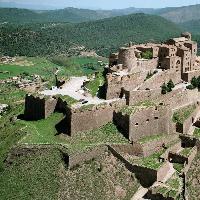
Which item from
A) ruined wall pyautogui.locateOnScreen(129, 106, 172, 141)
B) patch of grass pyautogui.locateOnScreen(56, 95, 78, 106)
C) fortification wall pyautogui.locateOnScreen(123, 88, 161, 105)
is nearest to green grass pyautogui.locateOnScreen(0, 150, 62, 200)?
patch of grass pyautogui.locateOnScreen(56, 95, 78, 106)

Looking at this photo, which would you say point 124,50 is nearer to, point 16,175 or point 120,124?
point 120,124

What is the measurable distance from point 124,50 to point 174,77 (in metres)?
7.57

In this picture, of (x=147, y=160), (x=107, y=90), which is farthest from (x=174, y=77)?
(x=147, y=160)

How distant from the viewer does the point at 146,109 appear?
54219mm

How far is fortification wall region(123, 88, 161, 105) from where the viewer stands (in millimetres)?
57344

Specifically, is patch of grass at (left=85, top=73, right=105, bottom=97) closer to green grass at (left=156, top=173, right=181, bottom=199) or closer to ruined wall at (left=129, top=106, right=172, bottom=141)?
ruined wall at (left=129, top=106, right=172, bottom=141)

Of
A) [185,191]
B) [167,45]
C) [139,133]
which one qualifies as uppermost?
[167,45]

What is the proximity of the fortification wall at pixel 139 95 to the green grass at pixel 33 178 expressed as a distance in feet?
37.1

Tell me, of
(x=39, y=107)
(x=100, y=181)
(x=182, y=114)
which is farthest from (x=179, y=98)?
(x=100, y=181)

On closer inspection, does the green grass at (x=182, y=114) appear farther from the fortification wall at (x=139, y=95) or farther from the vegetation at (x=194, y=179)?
the vegetation at (x=194, y=179)

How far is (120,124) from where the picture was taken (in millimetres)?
54625

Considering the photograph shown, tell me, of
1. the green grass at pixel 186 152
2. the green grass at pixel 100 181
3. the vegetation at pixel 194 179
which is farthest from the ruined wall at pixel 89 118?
the vegetation at pixel 194 179

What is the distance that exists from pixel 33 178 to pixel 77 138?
6.87 meters

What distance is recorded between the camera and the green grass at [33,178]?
47.3 m
